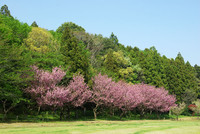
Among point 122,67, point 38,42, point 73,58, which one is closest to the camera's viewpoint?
point 73,58

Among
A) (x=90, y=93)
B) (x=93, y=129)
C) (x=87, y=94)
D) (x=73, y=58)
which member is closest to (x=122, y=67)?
(x=73, y=58)

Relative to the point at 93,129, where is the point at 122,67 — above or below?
above

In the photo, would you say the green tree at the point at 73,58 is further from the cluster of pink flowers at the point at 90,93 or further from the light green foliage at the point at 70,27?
the light green foliage at the point at 70,27

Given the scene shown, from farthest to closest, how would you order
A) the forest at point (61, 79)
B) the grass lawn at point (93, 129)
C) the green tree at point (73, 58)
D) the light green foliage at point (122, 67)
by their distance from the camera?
1. the light green foliage at point (122, 67)
2. the green tree at point (73, 58)
3. the forest at point (61, 79)
4. the grass lawn at point (93, 129)

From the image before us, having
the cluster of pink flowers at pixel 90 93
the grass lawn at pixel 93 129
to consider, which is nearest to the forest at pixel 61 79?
the cluster of pink flowers at pixel 90 93

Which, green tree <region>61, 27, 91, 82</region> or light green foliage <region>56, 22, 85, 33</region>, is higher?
light green foliage <region>56, 22, 85, 33</region>

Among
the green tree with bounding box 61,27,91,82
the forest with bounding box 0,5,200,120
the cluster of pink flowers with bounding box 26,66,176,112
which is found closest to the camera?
the forest with bounding box 0,5,200,120

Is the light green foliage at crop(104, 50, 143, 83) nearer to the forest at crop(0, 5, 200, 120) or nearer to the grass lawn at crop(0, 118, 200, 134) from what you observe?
the forest at crop(0, 5, 200, 120)

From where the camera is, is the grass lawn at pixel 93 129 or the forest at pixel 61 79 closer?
the grass lawn at pixel 93 129

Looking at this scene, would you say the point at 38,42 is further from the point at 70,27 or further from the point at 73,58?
the point at 70,27

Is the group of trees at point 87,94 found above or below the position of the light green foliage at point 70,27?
below

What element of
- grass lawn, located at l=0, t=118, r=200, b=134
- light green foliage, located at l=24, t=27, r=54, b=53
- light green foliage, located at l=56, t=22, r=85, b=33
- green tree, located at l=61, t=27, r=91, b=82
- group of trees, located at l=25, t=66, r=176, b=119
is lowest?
grass lawn, located at l=0, t=118, r=200, b=134

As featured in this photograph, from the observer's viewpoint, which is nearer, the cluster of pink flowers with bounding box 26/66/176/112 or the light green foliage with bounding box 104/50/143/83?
the cluster of pink flowers with bounding box 26/66/176/112

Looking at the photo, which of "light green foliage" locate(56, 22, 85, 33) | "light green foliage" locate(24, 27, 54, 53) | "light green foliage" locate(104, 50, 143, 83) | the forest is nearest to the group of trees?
the forest
